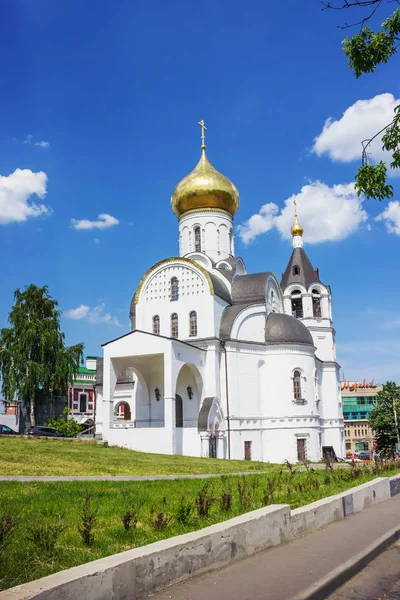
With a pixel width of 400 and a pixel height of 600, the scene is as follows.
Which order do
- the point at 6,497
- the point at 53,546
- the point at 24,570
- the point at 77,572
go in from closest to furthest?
the point at 77,572
the point at 24,570
the point at 53,546
the point at 6,497

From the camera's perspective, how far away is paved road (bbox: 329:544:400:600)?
4.91 meters

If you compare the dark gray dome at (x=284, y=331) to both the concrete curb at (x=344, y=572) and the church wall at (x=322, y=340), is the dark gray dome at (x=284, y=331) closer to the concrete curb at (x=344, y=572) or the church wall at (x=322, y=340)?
the church wall at (x=322, y=340)

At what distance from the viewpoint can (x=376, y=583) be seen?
17.5ft

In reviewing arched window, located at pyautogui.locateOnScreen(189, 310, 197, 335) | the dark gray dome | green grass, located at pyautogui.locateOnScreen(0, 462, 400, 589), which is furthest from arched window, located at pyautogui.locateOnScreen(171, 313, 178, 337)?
green grass, located at pyautogui.locateOnScreen(0, 462, 400, 589)

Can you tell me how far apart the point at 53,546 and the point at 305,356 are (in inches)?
963

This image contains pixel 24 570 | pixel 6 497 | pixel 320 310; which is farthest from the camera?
pixel 320 310

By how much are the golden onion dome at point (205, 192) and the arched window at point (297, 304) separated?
636 centimetres

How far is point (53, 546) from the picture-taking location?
4.76 metres

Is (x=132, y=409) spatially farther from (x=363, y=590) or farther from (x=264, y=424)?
(x=363, y=590)

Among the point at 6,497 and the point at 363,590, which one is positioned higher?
the point at 6,497

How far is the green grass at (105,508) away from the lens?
178 inches

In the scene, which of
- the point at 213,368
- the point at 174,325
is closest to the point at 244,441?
the point at 213,368

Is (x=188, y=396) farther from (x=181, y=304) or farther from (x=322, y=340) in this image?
(x=322, y=340)

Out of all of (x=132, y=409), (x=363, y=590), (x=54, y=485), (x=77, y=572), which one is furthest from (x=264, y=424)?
(x=77, y=572)
